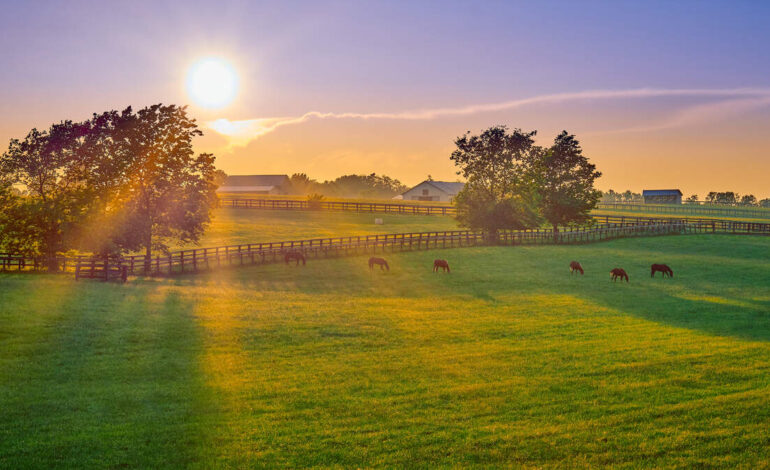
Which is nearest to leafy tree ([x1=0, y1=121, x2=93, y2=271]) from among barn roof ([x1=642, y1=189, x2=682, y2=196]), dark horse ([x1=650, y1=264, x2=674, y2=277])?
dark horse ([x1=650, y1=264, x2=674, y2=277])

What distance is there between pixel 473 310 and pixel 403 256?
764 inches

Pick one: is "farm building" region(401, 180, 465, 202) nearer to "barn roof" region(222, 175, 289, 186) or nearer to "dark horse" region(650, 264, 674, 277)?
"barn roof" region(222, 175, 289, 186)

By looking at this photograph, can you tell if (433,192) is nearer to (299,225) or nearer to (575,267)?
(299,225)

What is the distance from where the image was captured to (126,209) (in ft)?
121

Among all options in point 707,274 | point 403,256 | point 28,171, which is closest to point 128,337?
point 28,171

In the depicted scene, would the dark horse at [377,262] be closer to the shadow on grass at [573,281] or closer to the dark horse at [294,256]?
Result: the shadow on grass at [573,281]

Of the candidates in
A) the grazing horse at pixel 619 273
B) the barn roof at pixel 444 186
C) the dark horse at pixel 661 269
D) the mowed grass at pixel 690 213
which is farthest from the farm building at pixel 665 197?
the grazing horse at pixel 619 273

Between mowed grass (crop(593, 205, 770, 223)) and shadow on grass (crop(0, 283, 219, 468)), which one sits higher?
mowed grass (crop(593, 205, 770, 223))

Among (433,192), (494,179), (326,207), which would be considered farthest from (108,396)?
(433,192)

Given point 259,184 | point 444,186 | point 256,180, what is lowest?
point 444,186

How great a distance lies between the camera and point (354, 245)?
43.8 metres

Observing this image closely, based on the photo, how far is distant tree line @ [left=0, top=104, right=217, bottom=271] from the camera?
116 ft

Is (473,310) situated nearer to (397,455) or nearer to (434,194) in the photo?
(397,455)

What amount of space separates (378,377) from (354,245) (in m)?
29.6
